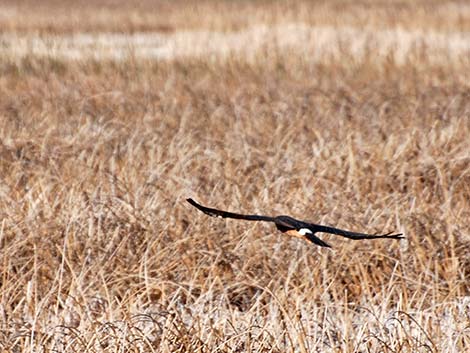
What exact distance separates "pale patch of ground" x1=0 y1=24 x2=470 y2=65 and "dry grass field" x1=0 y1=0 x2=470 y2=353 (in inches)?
67.9

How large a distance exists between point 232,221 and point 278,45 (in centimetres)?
629

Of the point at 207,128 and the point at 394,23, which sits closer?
the point at 207,128

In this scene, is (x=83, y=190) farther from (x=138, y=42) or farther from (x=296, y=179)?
(x=138, y=42)

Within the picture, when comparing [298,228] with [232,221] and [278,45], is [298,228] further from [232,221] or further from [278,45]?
[278,45]

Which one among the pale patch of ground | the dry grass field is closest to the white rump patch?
the dry grass field

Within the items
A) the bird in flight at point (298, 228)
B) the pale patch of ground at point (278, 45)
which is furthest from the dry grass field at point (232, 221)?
the pale patch of ground at point (278, 45)

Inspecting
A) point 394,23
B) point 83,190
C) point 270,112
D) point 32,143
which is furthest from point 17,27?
point 83,190

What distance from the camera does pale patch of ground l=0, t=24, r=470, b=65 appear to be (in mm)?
8953

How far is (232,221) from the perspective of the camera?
3.54 m

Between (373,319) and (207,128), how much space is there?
2518mm

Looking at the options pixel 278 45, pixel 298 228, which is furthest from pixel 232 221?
pixel 278 45

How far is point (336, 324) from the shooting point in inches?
117

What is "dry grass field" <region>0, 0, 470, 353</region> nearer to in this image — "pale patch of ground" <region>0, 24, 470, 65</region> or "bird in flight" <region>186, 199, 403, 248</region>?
"bird in flight" <region>186, 199, 403, 248</region>

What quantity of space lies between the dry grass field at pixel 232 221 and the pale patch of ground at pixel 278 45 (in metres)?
1.72
